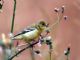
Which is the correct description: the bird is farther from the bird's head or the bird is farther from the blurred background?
the blurred background

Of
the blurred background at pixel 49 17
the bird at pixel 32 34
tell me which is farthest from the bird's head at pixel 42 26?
the blurred background at pixel 49 17

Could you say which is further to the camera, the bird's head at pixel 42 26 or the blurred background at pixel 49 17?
the blurred background at pixel 49 17

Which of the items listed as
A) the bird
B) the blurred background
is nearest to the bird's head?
the bird

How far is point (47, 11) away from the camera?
7.81ft

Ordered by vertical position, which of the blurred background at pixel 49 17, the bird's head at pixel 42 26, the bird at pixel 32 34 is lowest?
the blurred background at pixel 49 17

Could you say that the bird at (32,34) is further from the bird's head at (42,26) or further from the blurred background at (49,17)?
the blurred background at (49,17)

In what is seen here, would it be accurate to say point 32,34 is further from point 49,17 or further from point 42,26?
point 49,17

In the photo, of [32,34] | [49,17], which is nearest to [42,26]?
[32,34]

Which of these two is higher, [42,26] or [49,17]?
[42,26]

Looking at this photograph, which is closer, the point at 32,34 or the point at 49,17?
the point at 32,34

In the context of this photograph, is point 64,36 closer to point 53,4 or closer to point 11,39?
point 53,4

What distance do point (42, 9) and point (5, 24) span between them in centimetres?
24

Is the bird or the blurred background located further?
the blurred background

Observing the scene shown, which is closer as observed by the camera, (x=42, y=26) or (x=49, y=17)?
(x=42, y=26)
